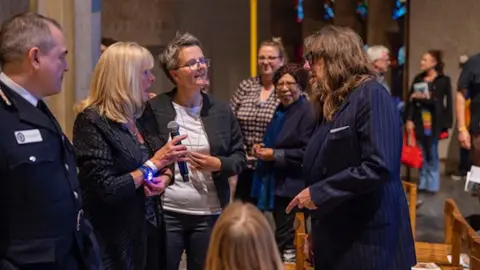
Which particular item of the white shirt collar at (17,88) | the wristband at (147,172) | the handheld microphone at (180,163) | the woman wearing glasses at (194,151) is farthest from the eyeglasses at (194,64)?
the white shirt collar at (17,88)

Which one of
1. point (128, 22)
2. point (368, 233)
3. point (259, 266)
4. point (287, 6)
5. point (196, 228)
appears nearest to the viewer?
point (259, 266)

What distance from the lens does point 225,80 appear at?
6934 mm

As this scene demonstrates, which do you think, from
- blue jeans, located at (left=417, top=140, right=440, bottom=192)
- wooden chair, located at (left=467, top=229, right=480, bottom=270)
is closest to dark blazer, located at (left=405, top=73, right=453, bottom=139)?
blue jeans, located at (left=417, top=140, right=440, bottom=192)

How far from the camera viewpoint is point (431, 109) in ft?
21.9

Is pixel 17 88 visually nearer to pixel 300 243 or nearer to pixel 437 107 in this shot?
pixel 300 243

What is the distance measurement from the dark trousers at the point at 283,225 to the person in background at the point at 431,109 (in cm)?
308

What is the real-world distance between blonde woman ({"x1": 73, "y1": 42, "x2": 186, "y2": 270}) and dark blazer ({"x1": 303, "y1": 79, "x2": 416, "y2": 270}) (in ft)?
2.10

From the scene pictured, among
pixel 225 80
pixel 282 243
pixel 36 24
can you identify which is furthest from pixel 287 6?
pixel 36 24

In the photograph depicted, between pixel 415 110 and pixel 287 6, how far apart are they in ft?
6.53

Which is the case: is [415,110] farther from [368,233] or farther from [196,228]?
[368,233]

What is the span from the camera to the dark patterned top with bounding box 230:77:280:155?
406 cm

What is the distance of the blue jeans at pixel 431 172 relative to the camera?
6695mm

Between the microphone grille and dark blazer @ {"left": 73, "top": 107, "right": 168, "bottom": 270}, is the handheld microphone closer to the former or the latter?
the microphone grille

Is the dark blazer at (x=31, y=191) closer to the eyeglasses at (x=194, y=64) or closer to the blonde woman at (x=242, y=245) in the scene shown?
the blonde woman at (x=242, y=245)
